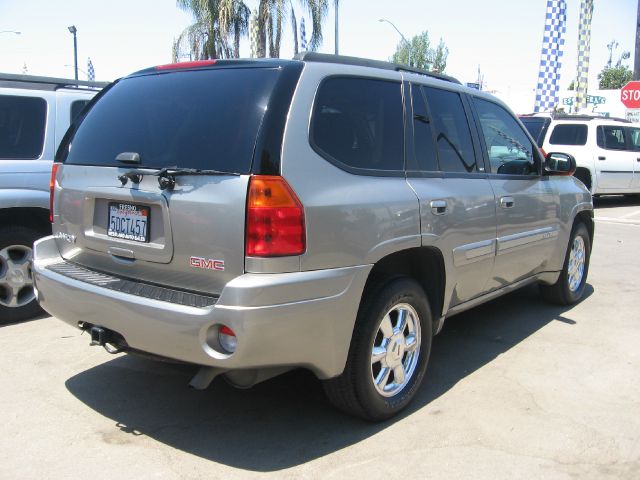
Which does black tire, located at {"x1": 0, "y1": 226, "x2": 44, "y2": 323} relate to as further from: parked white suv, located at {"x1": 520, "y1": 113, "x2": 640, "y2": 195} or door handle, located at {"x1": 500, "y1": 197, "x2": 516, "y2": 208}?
parked white suv, located at {"x1": 520, "y1": 113, "x2": 640, "y2": 195}

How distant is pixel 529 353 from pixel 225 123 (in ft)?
9.31

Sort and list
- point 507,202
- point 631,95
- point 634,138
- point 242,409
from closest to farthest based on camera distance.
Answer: point 242,409 → point 507,202 → point 634,138 → point 631,95

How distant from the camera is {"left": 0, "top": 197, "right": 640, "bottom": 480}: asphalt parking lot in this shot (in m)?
2.86

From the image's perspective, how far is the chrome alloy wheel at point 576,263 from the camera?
5.50 m

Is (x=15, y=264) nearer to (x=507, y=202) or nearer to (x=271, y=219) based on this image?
(x=271, y=219)

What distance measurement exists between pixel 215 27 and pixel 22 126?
71.3 feet

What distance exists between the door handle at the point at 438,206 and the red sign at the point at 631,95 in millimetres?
17005

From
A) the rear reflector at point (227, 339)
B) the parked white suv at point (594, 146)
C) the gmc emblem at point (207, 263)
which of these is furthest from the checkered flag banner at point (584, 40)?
the rear reflector at point (227, 339)

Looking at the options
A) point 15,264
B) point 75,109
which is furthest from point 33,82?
point 15,264

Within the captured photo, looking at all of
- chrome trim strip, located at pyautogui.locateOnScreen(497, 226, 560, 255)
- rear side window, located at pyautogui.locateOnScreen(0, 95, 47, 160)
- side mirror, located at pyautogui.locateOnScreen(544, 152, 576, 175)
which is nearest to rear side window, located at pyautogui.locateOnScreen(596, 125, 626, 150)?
side mirror, located at pyautogui.locateOnScreen(544, 152, 576, 175)

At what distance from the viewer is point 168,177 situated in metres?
2.79

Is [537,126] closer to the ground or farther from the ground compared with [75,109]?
farther from the ground

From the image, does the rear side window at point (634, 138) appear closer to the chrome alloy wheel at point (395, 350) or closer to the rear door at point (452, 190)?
the rear door at point (452, 190)

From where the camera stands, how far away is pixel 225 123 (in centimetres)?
282
